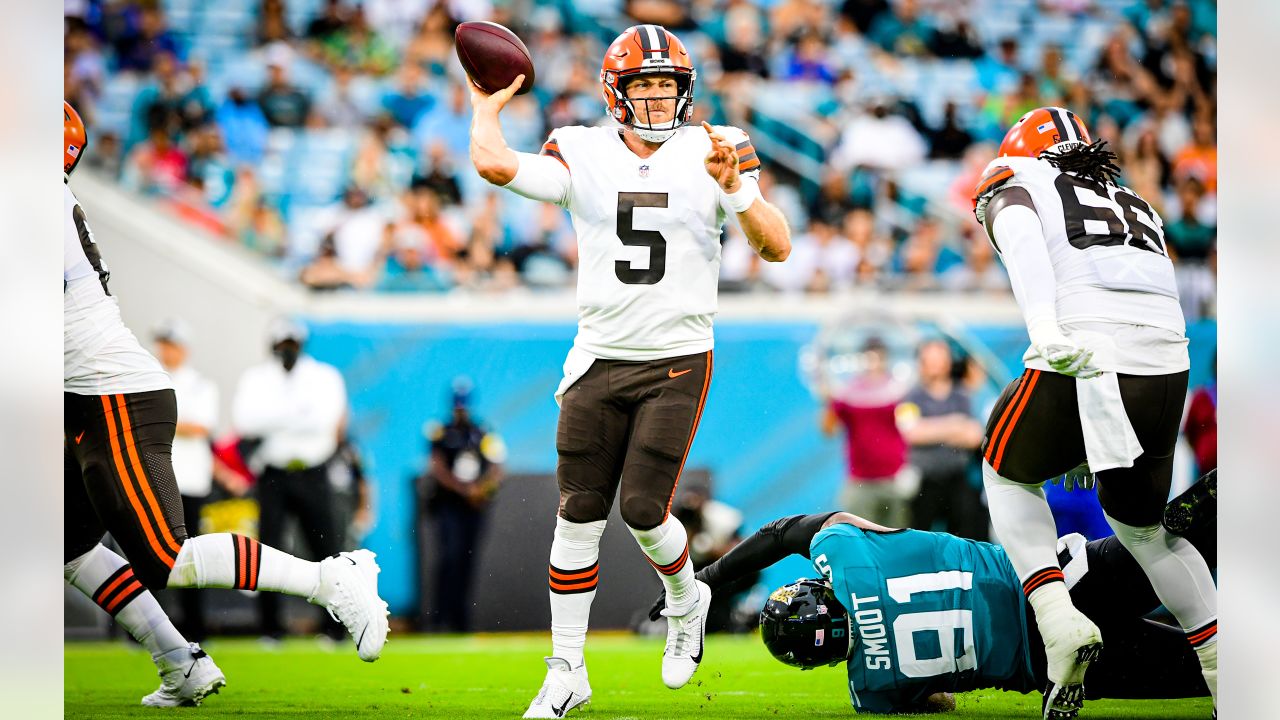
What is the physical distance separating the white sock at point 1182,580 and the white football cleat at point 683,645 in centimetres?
A: 142

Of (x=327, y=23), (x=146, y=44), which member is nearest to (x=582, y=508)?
(x=327, y=23)

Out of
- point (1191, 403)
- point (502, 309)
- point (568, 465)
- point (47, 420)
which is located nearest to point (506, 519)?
point (502, 309)

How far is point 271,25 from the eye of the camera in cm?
1044

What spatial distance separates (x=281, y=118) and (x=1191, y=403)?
6.76m

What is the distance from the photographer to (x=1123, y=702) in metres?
4.78

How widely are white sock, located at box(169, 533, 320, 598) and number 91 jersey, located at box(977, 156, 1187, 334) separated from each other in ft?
8.34

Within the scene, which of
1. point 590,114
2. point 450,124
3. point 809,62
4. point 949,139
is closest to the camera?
point 450,124

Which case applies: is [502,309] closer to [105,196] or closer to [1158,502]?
[105,196]

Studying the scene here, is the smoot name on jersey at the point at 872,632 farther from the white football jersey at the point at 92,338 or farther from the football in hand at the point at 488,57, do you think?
the white football jersey at the point at 92,338

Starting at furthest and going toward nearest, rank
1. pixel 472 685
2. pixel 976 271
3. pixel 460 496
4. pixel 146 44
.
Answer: pixel 146 44
pixel 976 271
pixel 460 496
pixel 472 685

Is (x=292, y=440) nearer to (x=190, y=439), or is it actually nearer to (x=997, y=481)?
(x=190, y=439)

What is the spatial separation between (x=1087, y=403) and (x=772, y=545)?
112 centimetres

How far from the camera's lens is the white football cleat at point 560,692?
4.14 metres

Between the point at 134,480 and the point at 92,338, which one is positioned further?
the point at 92,338
